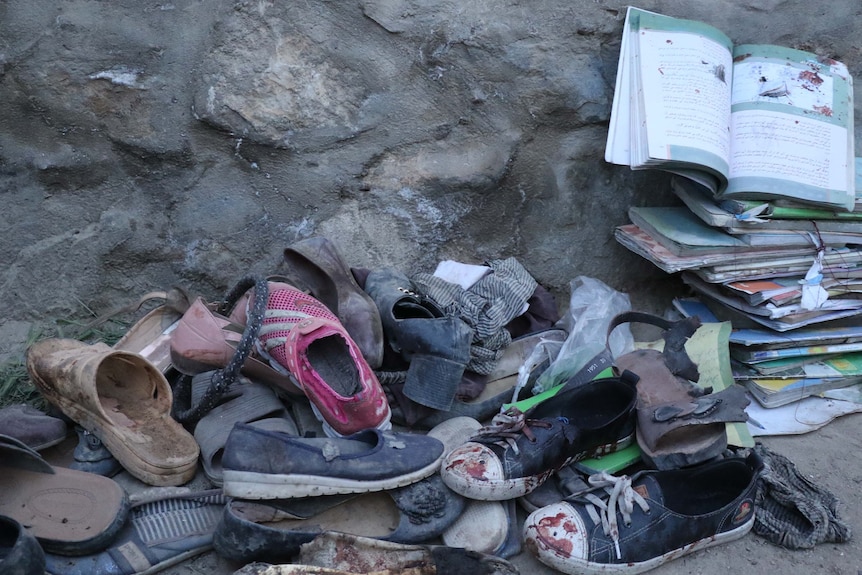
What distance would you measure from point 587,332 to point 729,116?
0.79 metres

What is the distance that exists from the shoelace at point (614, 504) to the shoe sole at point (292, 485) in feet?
1.35

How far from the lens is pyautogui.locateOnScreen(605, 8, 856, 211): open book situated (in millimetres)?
2324

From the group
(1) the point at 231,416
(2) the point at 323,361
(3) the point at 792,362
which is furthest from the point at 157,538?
(3) the point at 792,362

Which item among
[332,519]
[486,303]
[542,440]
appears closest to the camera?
[332,519]

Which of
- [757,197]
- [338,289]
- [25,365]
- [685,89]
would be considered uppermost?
[685,89]

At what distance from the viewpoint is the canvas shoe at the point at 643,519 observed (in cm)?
175

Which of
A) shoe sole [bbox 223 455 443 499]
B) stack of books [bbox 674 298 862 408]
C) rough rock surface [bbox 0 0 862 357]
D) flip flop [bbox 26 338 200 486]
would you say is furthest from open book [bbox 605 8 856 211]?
flip flop [bbox 26 338 200 486]

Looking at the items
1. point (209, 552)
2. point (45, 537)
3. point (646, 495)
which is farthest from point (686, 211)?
point (45, 537)

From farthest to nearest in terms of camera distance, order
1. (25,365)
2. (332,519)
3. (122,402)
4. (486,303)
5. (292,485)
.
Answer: (486,303)
(25,365)
(122,402)
(332,519)
(292,485)

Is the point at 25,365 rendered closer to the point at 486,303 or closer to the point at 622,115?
the point at 486,303

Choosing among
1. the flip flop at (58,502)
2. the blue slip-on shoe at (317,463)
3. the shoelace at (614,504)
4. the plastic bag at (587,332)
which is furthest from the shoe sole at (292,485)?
the plastic bag at (587,332)

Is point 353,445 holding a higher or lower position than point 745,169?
lower

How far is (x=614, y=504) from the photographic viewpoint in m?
1.80

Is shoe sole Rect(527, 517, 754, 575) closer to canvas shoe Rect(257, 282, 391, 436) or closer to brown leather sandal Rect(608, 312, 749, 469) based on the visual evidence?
brown leather sandal Rect(608, 312, 749, 469)
